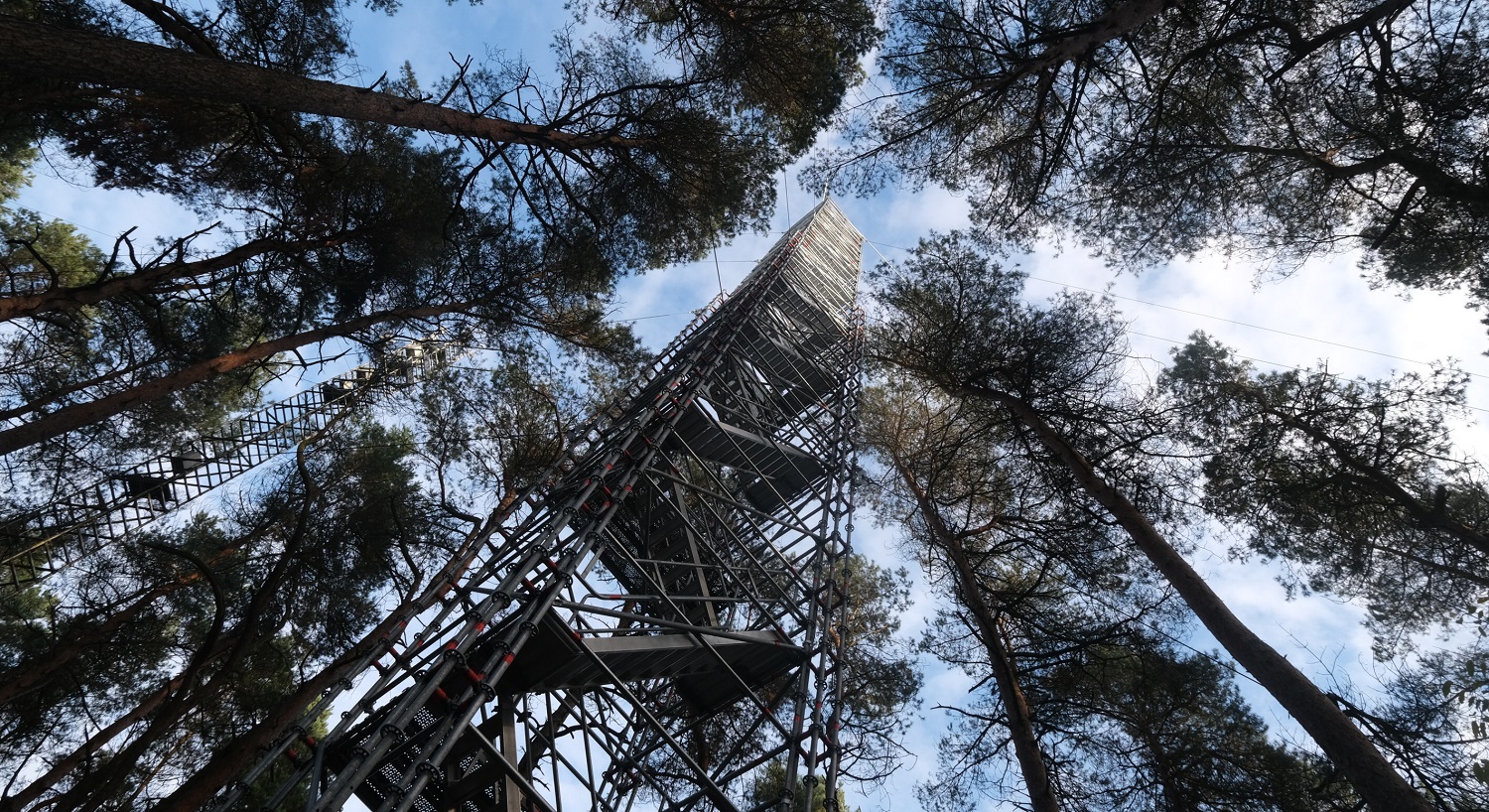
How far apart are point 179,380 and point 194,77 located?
15.3ft

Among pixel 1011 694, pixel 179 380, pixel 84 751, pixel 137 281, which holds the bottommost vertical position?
pixel 84 751

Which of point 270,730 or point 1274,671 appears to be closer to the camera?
point 1274,671

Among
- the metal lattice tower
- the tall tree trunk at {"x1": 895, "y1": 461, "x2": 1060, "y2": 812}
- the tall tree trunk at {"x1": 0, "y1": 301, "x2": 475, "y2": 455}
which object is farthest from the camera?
the tall tree trunk at {"x1": 0, "y1": 301, "x2": 475, "y2": 455}

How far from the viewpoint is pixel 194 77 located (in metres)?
5.78

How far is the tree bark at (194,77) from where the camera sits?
5.11 m

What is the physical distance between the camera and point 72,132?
369 inches

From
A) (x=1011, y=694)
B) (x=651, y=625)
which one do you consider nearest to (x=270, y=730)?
(x=651, y=625)

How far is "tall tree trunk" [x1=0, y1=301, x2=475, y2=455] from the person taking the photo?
25.7 ft

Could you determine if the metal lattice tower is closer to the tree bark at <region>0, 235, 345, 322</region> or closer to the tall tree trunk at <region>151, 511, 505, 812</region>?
the tall tree trunk at <region>151, 511, 505, 812</region>

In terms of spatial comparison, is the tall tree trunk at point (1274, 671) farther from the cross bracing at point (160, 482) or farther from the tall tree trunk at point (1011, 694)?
the cross bracing at point (160, 482)

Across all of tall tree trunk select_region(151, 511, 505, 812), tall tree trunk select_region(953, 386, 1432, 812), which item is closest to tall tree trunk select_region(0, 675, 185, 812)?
tall tree trunk select_region(151, 511, 505, 812)

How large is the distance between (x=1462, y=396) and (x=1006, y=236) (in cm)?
544

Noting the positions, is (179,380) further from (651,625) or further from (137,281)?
(651,625)

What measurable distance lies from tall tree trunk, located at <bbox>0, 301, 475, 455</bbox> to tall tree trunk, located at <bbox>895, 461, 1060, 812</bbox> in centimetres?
746
